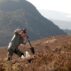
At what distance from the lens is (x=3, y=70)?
1180 cm

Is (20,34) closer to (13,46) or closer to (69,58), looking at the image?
(13,46)

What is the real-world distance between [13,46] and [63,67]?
629cm

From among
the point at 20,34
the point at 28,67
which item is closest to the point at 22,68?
the point at 28,67

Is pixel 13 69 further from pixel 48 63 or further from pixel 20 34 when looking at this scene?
pixel 20 34

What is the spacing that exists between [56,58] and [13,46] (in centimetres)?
532

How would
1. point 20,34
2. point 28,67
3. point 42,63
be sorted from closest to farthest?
point 28,67, point 42,63, point 20,34

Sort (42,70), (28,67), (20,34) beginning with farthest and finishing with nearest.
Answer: (20,34), (28,67), (42,70)

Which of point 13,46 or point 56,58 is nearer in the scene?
point 56,58

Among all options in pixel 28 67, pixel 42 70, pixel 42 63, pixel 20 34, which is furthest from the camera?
pixel 20 34

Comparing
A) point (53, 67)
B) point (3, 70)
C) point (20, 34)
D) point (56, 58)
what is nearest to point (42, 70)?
point (53, 67)

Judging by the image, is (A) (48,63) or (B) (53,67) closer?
(B) (53,67)

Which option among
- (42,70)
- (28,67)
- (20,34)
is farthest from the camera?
(20,34)

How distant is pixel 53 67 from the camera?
10469 millimetres

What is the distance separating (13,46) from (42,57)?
4.43 meters
